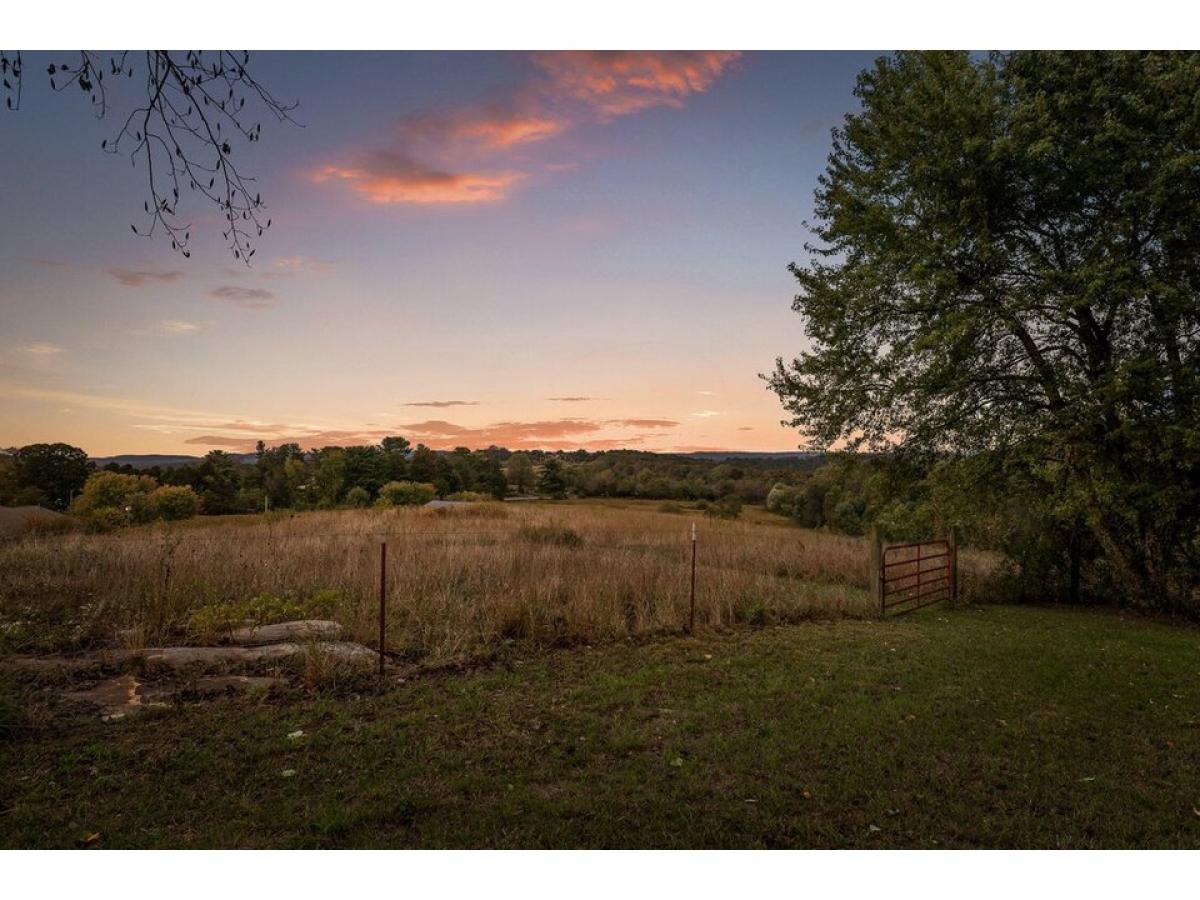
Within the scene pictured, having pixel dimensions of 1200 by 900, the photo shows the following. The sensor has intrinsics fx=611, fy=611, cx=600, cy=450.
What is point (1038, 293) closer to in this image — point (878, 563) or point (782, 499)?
point (878, 563)

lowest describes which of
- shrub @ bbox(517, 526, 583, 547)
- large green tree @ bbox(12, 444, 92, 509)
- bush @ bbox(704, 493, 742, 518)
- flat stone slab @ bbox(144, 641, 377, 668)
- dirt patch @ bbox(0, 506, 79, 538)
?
bush @ bbox(704, 493, 742, 518)

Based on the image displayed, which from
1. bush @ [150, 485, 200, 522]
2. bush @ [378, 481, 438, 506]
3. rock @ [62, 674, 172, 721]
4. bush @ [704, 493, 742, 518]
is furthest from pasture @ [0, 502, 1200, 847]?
bush @ [704, 493, 742, 518]

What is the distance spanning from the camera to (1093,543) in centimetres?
1420

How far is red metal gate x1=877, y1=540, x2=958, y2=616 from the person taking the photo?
38.2 ft

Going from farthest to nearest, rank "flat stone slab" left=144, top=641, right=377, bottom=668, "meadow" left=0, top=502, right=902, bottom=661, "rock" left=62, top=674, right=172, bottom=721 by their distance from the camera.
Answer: "meadow" left=0, top=502, right=902, bottom=661 → "flat stone slab" left=144, top=641, right=377, bottom=668 → "rock" left=62, top=674, right=172, bottom=721

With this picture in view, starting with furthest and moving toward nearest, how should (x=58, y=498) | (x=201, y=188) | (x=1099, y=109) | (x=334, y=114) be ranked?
(x=58, y=498) → (x=1099, y=109) → (x=334, y=114) → (x=201, y=188)

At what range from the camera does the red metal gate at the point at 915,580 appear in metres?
11.6

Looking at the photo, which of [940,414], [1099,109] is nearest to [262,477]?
[940,414]

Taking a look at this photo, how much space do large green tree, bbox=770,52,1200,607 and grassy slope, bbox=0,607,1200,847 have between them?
21.4ft

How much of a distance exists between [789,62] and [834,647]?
8.83 metres

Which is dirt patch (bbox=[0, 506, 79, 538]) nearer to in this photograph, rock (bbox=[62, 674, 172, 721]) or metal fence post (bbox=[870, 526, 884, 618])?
rock (bbox=[62, 674, 172, 721])

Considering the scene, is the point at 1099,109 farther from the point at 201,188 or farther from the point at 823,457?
the point at 201,188

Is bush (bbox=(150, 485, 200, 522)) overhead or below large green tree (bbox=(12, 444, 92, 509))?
below

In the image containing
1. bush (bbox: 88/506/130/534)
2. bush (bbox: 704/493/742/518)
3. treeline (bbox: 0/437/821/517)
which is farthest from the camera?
bush (bbox: 704/493/742/518)
